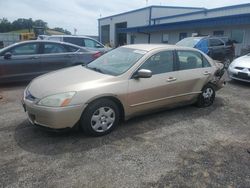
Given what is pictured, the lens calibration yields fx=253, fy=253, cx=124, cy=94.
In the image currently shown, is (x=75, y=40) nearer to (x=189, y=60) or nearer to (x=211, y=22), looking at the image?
(x=189, y=60)

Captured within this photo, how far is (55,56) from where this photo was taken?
27.8ft

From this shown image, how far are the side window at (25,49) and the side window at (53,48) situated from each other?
1.04 ft

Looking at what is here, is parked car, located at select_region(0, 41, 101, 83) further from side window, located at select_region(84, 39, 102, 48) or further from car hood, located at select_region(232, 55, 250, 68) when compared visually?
car hood, located at select_region(232, 55, 250, 68)

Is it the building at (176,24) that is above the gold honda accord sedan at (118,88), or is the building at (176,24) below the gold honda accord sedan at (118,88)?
above

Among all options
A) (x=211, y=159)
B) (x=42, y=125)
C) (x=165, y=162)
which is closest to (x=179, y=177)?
(x=165, y=162)

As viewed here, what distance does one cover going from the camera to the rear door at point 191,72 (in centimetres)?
522

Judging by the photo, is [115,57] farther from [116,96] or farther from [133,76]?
[116,96]

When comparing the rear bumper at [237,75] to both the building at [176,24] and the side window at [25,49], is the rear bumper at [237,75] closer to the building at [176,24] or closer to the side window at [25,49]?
the side window at [25,49]

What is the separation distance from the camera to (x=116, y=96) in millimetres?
4234

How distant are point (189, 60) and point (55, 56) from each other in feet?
15.8

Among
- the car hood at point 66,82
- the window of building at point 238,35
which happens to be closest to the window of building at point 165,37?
the window of building at point 238,35

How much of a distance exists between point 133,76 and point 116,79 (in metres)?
0.34

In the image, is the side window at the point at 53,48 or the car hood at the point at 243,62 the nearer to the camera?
the side window at the point at 53,48

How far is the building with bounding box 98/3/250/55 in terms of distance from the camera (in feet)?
60.1
